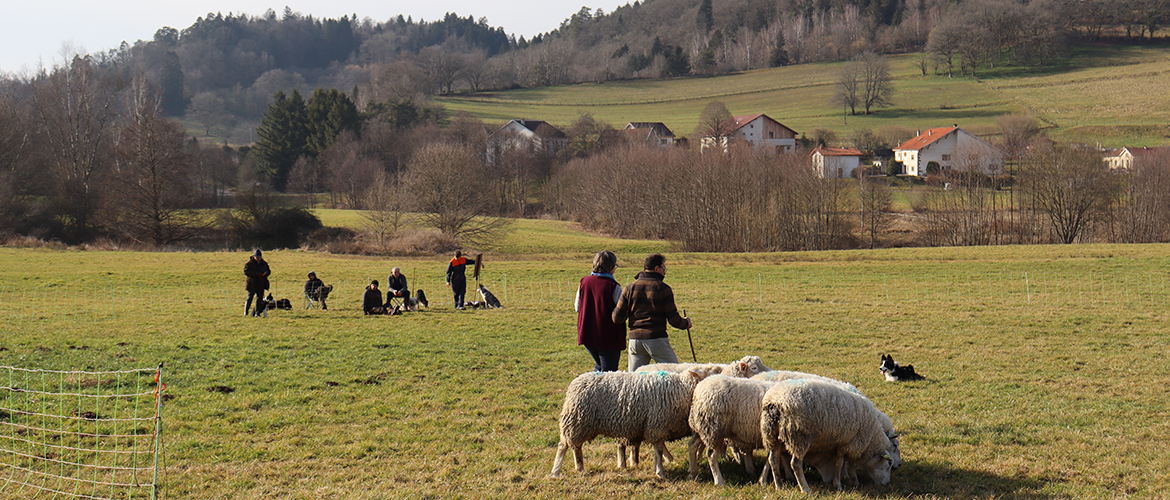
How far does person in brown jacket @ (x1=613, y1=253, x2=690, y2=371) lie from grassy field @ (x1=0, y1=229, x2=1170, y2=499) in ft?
4.30

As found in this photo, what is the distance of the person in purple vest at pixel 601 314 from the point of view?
9.62 meters

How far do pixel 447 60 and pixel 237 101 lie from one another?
6384 cm

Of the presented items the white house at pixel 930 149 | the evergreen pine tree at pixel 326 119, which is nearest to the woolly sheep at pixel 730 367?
the white house at pixel 930 149

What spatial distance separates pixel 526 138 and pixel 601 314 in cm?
9423

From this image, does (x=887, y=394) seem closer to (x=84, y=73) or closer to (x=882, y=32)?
(x=84, y=73)

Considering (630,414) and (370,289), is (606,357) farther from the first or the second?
(370,289)

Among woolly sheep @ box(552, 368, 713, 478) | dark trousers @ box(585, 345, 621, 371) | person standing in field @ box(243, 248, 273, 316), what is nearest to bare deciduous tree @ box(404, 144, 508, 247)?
person standing in field @ box(243, 248, 273, 316)

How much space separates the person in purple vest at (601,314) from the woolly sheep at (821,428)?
8.68 ft

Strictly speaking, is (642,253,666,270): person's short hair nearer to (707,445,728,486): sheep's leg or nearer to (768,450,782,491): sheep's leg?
(707,445,728,486): sheep's leg

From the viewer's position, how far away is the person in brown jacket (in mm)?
9266

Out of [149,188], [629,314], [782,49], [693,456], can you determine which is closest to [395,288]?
[629,314]

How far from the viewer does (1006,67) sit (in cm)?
13025

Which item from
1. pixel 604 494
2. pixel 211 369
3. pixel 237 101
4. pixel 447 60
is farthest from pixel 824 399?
pixel 237 101

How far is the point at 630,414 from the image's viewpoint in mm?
7844
